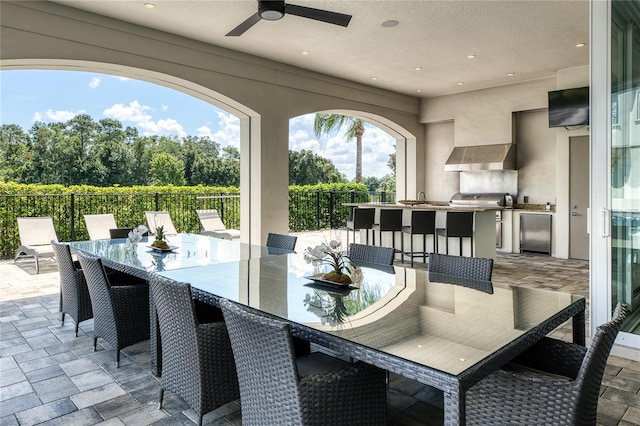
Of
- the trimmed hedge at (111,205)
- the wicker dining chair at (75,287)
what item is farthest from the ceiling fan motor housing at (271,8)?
the trimmed hedge at (111,205)

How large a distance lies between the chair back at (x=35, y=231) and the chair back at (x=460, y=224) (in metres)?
6.11

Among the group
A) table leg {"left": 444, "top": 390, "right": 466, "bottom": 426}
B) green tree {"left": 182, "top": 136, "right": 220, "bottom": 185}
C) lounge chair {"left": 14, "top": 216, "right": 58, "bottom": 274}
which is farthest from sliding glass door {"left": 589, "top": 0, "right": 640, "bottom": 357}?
green tree {"left": 182, "top": 136, "right": 220, "bottom": 185}

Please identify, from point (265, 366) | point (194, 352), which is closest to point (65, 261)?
point (194, 352)

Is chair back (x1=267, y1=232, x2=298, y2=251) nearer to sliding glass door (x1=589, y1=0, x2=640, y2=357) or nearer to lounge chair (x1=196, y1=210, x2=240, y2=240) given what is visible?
sliding glass door (x1=589, y1=0, x2=640, y2=357)

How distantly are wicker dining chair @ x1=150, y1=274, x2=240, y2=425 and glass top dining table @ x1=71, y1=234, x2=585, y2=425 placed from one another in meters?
0.18

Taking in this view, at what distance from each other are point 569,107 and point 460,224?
2945mm

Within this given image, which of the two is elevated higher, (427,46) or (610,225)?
(427,46)

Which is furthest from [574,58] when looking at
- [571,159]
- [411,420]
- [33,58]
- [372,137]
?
[372,137]

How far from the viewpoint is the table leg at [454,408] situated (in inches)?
51.6

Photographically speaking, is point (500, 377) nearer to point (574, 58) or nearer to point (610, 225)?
point (610, 225)

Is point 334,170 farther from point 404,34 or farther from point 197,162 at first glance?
point 404,34

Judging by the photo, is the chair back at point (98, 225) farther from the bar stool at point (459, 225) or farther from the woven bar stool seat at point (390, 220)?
the bar stool at point (459, 225)

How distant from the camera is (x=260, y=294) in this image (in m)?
2.31

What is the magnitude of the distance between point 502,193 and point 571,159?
1566 millimetres
